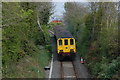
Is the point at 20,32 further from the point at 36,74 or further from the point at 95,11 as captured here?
the point at 95,11

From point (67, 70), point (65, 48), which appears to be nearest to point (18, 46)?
point (67, 70)

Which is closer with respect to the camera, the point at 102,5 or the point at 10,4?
the point at 10,4

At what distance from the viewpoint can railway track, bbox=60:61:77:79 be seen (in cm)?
1504

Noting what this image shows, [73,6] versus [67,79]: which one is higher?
[73,6]

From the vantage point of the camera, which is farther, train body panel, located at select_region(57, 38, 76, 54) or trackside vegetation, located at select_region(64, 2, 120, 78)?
train body panel, located at select_region(57, 38, 76, 54)

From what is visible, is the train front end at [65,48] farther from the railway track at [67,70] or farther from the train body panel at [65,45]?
the railway track at [67,70]

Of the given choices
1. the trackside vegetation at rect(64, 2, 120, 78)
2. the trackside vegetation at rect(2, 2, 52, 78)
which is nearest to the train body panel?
the trackside vegetation at rect(64, 2, 120, 78)

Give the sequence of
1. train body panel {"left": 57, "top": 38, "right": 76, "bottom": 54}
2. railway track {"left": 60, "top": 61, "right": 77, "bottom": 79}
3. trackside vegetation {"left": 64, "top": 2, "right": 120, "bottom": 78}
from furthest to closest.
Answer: train body panel {"left": 57, "top": 38, "right": 76, "bottom": 54}
railway track {"left": 60, "top": 61, "right": 77, "bottom": 79}
trackside vegetation {"left": 64, "top": 2, "right": 120, "bottom": 78}

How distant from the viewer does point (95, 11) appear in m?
21.2

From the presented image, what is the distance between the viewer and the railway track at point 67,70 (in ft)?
49.3

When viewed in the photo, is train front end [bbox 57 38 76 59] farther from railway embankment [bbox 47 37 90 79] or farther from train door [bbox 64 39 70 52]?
railway embankment [bbox 47 37 90 79]

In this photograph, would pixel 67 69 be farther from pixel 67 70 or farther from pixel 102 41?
pixel 102 41

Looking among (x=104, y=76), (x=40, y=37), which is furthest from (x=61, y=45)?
(x=104, y=76)

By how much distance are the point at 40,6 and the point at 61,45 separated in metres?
5.10
